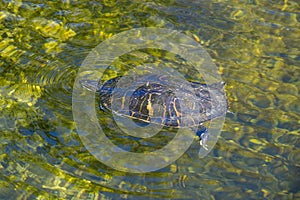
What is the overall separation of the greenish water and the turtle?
288 millimetres

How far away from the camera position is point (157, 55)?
7.12m

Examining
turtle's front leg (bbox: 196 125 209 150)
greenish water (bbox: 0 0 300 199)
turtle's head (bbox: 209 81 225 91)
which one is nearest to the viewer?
greenish water (bbox: 0 0 300 199)

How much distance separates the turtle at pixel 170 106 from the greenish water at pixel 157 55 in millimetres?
288

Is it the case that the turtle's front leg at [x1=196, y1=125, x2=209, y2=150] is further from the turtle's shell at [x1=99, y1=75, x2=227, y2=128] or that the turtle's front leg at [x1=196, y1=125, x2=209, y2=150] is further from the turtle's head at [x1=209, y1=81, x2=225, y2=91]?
the turtle's head at [x1=209, y1=81, x2=225, y2=91]

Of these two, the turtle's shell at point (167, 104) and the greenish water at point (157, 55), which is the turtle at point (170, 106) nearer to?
the turtle's shell at point (167, 104)

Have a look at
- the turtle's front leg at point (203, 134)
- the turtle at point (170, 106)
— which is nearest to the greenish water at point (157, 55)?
the turtle's front leg at point (203, 134)

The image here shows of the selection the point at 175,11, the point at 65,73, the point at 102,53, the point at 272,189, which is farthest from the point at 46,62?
the point at 272,189

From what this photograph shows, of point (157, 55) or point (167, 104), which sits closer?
point (167, 104)

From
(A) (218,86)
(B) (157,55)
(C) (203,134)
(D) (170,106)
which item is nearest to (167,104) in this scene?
(D) (170,106)

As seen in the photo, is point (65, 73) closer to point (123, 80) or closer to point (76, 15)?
point (123, 80)

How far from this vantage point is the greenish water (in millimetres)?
5070

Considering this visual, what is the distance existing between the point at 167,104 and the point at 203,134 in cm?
64

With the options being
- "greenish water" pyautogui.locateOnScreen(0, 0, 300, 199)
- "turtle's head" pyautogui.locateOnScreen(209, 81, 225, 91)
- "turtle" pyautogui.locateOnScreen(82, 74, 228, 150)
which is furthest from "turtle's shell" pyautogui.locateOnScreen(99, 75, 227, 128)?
"greenish water" pyautogui.locateOnScreen(0, 0, 300, 199)

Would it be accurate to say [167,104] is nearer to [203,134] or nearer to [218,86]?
[203,134]
